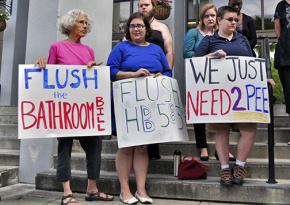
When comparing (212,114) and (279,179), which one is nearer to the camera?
(212,114)

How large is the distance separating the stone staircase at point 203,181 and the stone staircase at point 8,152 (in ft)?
1.68

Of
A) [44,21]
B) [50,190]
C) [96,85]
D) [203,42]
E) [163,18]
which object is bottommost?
[50,190]

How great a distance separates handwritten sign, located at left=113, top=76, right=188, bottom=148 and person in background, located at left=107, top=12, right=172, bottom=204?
0.10m

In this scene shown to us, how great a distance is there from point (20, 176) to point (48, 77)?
68.7 inches

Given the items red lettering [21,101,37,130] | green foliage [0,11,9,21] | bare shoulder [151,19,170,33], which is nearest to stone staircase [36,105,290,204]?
red lettering [21,101,37,130]

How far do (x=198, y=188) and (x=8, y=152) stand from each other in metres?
2.88

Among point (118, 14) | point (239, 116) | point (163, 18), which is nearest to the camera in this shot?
point (239, 116)

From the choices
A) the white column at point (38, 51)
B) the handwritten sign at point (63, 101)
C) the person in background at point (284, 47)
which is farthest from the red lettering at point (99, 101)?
the person in background at point (284, 47)

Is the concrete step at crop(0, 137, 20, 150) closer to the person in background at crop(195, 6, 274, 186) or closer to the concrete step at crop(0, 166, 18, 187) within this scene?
the concrete step at crop(0, 166, 18, 187)

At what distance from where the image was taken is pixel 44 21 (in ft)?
15.7

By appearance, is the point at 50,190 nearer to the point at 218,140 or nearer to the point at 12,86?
the point at 218,140

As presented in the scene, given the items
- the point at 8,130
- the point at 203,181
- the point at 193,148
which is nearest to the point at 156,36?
the point at 193,148

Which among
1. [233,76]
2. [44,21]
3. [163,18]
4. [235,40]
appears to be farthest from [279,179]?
[163,18]

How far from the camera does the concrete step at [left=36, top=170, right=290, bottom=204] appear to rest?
11.0ft
